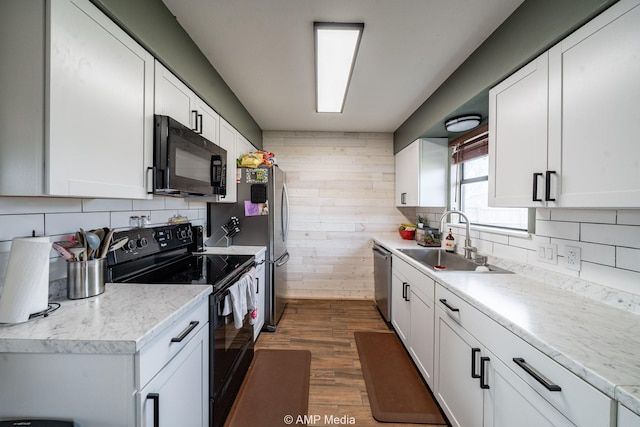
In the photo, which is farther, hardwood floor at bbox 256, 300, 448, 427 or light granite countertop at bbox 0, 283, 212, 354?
hardwood floor at bbox 256, 300, 448, 427

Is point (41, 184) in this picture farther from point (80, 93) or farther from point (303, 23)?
point (303, 23)

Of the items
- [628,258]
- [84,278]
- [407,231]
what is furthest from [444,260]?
[84,278]

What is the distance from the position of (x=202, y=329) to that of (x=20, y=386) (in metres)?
0.58

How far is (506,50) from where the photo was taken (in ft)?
4.60

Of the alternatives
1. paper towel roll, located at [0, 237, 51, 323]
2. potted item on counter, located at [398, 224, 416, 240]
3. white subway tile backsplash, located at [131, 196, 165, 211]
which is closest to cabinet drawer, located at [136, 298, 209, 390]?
paper towel roll, located at [0, 237, 51, 323]

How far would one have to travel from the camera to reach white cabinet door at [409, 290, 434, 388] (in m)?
1.68

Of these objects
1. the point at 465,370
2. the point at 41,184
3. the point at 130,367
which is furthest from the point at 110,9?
the point at 465,370

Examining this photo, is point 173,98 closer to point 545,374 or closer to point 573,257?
point 545,374

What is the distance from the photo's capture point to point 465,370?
1.26 meters

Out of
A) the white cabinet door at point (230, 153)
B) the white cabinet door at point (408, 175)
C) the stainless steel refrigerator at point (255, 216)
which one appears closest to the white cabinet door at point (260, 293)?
the stainless steel refrigerator at point (255, 216)

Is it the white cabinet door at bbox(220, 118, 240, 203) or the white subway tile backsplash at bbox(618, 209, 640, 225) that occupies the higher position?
the white cabinet door at bbox(220, 118, 240, 203)

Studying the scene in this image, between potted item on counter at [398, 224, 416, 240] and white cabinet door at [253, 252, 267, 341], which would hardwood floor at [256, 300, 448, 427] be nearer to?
white cabinet door at [253, 252, 267, 341]

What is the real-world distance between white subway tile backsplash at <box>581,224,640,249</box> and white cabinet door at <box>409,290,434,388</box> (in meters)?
0.90

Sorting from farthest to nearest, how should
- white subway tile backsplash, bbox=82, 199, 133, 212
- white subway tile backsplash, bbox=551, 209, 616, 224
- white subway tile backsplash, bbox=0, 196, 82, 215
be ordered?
white subway tile backsplash, bbox=82, 199, 133, 212 → white subway tile backsplash, bbox=551, 209, 616, 224 → white subway tile backsplash, bbox=0, 196, 82, 215
